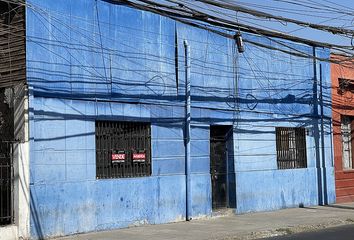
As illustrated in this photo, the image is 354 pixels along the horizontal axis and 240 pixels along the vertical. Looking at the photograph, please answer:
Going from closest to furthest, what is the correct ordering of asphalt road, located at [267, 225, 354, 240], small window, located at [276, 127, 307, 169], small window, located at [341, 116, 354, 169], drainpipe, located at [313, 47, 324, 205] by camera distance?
asphalt road, located at [267, 225, 354, 240] < small window, located at [276, 127, 307, 169] < drainpipe, located at [313, 47, 324, 205] < small window, located at [341, 116, 354, 169]

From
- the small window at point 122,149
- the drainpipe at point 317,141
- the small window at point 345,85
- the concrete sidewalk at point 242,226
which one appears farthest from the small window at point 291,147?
the small window at point 122,149

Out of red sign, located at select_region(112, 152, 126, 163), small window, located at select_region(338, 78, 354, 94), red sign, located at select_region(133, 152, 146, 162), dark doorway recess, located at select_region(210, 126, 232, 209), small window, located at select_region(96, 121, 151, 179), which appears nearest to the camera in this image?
small window, located at select_region(96, 121, 151, 179)

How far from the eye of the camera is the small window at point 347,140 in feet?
69.7

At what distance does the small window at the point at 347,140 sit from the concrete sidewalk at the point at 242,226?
4.47m

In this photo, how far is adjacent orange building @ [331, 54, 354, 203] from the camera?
67.3ft

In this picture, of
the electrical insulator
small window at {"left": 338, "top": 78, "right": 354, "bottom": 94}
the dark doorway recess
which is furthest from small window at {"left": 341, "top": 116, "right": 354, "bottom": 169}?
the dark doorway recess

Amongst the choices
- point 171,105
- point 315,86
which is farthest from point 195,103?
point 315,86

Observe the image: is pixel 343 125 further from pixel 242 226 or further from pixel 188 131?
pixel 242 226

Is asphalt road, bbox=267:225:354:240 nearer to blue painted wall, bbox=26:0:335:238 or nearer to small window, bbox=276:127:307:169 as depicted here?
blue painted wall, bbox=26:0:335:238

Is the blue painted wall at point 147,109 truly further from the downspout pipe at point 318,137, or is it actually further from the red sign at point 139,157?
the red sign at point 139,157

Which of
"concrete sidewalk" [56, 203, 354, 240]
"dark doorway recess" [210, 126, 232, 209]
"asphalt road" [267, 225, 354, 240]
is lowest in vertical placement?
"asphalt road" [267, 225, 354, 240]

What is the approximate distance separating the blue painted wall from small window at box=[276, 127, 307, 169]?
31 centimetres

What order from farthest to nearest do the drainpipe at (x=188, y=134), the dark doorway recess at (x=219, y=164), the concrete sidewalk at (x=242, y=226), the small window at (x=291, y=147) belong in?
the small window at (x=291, y=147)
the dark doorway recess at (x=219, y=164)
the drainpipe at (x=188, y=134)
the concrete sidewalk at (x=242, y=226)

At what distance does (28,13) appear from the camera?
12000mm
